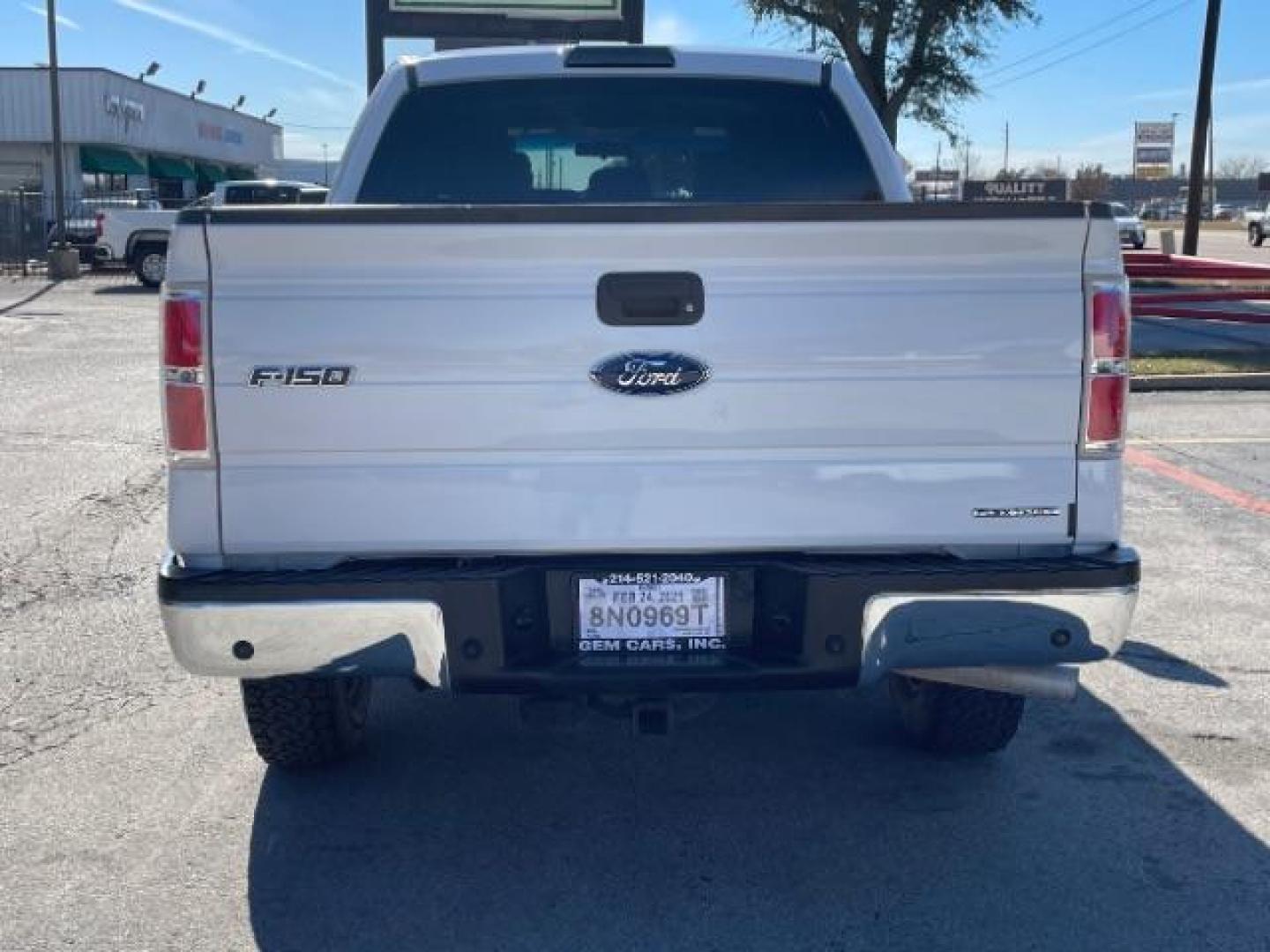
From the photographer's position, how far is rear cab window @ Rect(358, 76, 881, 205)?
16.8ft

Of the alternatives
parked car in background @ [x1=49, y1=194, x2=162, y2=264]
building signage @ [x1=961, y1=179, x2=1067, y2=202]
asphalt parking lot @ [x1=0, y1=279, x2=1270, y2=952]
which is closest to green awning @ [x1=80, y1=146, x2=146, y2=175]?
parked car in background @ [x1=49, y1=194, x2=162, y2=264]

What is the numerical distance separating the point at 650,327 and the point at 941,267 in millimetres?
704

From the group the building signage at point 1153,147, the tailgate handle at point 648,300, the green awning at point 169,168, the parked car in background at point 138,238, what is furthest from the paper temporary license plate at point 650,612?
the building signage at point 1153,147

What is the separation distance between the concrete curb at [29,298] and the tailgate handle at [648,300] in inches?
829

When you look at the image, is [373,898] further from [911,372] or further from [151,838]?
[911,372]

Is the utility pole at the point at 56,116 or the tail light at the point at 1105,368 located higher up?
the utility pole at the point at 56,116

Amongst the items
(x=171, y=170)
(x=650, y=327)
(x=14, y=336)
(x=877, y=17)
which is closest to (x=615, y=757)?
(x=650, y=327)

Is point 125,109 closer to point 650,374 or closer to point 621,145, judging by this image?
point 621,145

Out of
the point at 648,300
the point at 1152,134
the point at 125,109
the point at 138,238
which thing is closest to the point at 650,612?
the point at 648,300

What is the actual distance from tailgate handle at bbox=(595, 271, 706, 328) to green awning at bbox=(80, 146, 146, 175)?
48893mm

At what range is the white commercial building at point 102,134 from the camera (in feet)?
151

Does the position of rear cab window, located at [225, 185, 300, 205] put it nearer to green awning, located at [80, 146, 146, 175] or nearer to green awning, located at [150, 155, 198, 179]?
green awning, located at [80, 146, 146, 175]

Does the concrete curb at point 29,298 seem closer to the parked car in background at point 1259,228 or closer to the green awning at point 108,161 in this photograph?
the green awning at point 108,161

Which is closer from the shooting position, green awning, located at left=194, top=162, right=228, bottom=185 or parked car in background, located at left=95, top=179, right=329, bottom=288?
parked car in background, located at left=95, top=179, right=329, bottom=288
